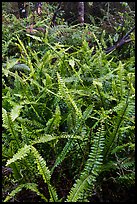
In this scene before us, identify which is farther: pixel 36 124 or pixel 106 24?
pixel 106 24

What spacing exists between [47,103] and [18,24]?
171 cm

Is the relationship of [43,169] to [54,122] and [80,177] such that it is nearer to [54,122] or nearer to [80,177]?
[80,177]

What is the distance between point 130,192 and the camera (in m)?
1.18

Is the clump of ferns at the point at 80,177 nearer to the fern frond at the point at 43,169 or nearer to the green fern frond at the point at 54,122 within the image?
the fern frond at the point at 43,169

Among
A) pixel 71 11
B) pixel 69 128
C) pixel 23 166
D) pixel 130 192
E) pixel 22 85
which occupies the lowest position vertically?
pixel 130 192

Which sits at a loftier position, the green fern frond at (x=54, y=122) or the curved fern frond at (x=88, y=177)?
the green fern frond at (x=54, y=122)

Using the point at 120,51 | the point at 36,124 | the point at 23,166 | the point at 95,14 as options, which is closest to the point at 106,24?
the point at 120,51

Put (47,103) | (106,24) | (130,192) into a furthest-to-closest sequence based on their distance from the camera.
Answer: (106,24), (47,103), (130,192)

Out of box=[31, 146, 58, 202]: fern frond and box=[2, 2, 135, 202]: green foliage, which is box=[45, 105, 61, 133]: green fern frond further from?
box=[31, 146, 58, 202]: fern frond

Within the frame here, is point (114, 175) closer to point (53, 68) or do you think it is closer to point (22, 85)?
point (22, 85)

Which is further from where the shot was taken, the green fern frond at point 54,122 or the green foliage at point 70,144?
the green fern frond at point 54,122

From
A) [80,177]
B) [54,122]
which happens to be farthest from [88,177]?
[54,122]

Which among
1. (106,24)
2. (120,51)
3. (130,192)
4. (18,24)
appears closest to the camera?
(130,192)

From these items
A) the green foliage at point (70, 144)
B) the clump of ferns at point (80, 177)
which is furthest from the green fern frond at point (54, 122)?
the clump of ferns at point (80, 177)
